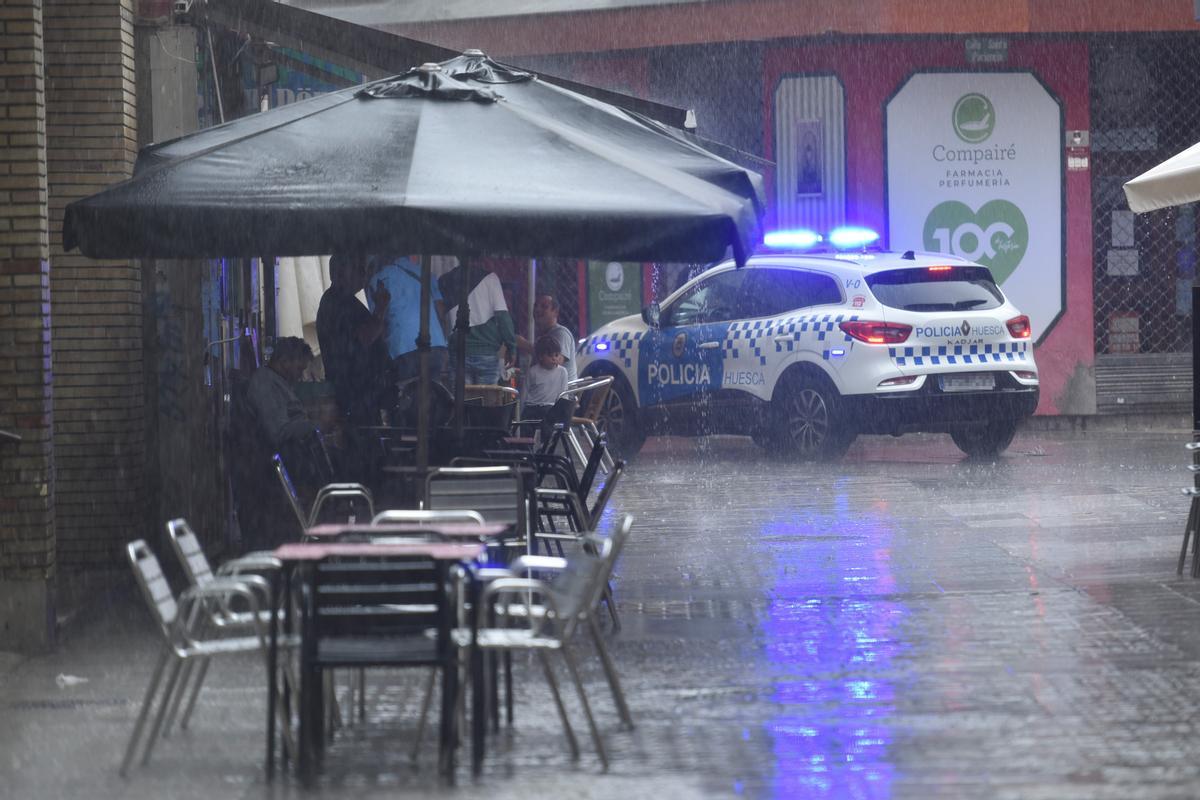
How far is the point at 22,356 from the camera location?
27.4ft

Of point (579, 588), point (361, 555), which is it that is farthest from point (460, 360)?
point (361, 555)

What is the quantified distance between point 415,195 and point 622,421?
1033 centimetres

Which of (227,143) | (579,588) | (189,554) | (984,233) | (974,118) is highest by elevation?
(974,118)

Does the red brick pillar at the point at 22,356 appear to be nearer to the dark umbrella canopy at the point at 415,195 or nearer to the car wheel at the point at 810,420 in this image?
the dark umbrella canopy at the point at 415,195

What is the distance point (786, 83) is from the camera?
68.9 feet

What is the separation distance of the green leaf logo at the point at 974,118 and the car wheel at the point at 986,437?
17.6 ft

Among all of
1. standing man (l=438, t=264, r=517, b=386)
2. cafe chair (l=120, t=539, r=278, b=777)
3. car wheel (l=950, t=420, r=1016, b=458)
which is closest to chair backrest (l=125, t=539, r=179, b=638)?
cafe chair (l=120, t=539, r=278, b=777)

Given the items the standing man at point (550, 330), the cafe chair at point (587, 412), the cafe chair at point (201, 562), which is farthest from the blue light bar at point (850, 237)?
the cafe chair at point (201, 562)

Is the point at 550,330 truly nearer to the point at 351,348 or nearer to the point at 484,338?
the point at 484,338

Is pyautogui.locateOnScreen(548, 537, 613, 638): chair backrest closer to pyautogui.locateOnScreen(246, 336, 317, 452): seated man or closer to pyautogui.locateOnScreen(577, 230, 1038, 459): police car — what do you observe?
pyautogui.locateOnScreen(246, 336, 317, 452): seated man

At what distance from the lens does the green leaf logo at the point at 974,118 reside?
20.8 metres

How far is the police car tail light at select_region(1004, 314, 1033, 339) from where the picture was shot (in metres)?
15.9

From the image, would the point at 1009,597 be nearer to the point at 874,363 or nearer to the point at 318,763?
the point at 318,763

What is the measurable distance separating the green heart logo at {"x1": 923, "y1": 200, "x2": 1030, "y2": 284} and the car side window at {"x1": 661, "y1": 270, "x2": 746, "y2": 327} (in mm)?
4506
